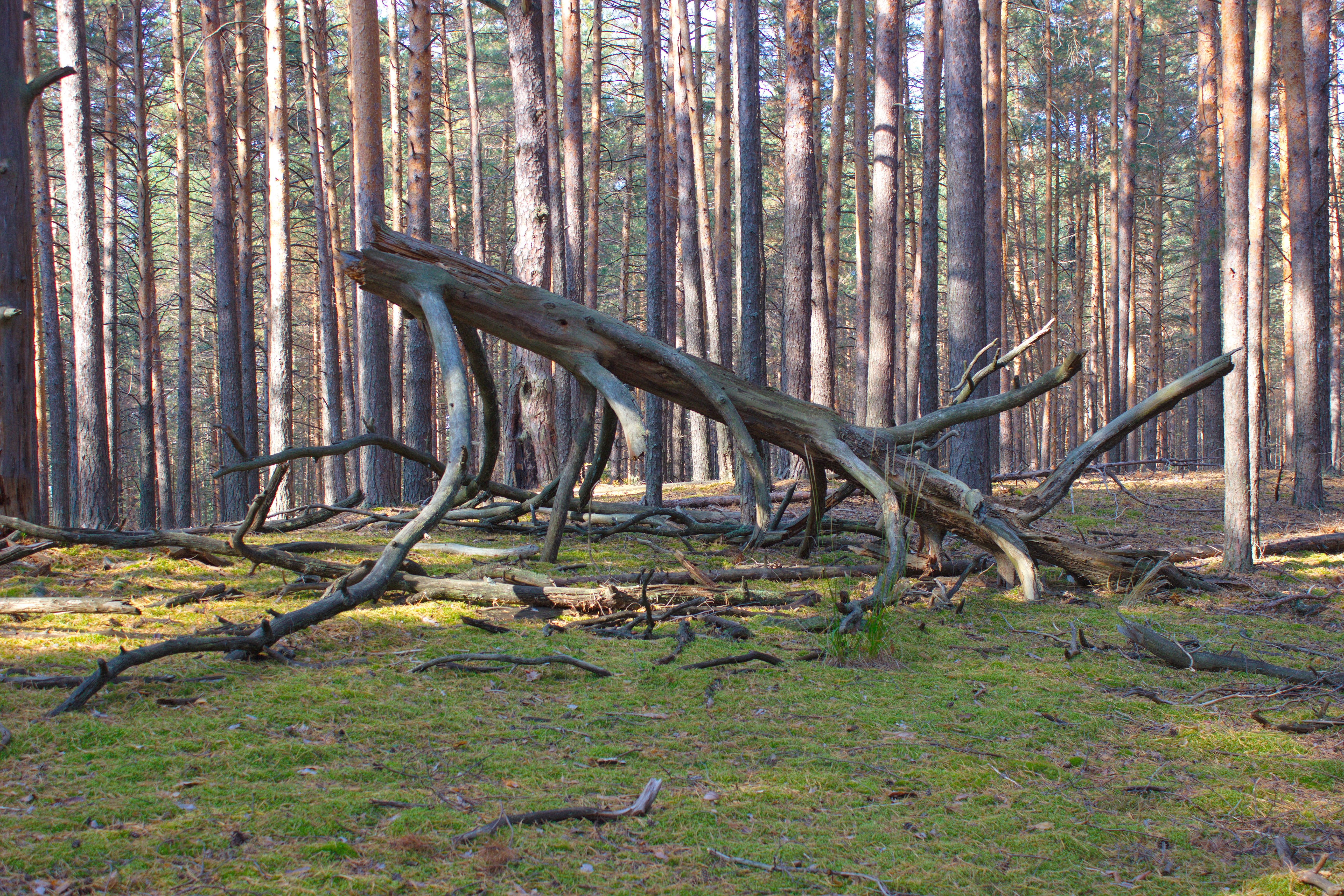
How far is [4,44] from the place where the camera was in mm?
5477

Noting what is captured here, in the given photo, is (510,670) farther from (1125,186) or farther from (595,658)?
(1125,186)

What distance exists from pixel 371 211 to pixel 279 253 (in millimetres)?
2560

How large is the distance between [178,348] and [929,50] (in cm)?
1510

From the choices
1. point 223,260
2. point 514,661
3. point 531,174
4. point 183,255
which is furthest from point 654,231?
point 183,255

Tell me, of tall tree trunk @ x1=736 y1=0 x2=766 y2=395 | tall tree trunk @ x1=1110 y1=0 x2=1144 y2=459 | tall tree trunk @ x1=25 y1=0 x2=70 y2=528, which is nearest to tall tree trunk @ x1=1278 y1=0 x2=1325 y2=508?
tall tree trunk @ x1=736 y1=0 x2=766 y2=395

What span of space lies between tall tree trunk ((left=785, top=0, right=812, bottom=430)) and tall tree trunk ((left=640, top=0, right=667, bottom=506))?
1.21m

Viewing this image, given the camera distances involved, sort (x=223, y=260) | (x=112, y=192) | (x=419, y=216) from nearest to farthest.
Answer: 1. (x=419, y=216)
2. (x=223, y=260)
3. (x=112, y=192)

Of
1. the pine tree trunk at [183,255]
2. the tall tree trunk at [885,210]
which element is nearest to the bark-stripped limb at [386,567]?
the tall tree trunk at [885,210]

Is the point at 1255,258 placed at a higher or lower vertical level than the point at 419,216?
lower

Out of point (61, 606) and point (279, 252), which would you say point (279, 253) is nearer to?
point (279, 252)

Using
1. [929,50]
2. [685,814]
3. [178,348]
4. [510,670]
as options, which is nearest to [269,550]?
[510,670]

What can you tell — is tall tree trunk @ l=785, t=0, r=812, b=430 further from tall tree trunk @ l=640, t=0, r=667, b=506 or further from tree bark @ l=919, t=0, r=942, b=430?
tree bark @ l=919, t=0, r=942, b=430

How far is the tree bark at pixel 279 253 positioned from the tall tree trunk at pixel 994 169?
10.8m

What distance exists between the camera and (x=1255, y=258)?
5996 mm
